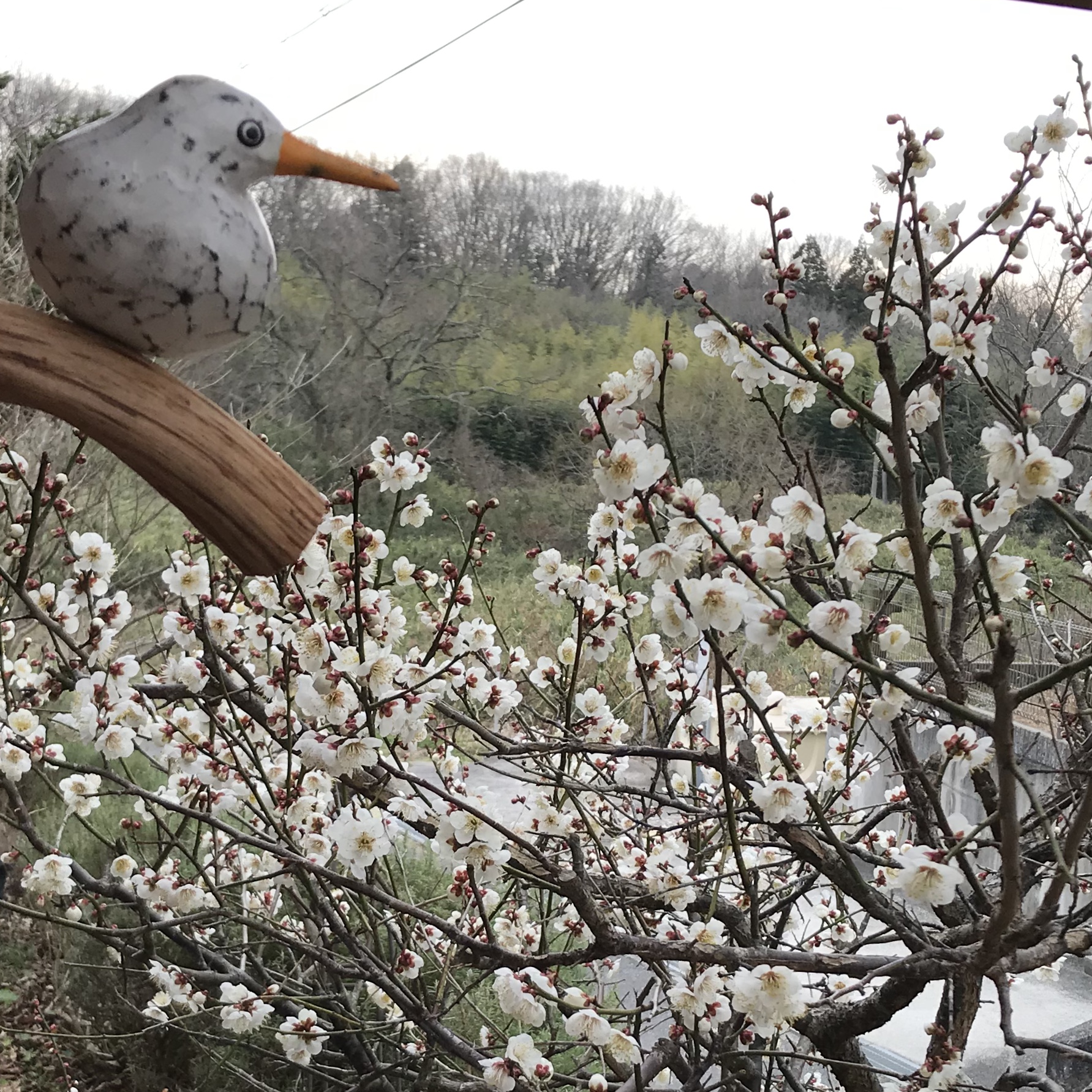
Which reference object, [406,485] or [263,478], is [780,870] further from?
[263,478]

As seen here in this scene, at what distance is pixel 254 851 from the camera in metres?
1.28

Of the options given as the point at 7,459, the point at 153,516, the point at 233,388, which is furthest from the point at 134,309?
the point at 233,388

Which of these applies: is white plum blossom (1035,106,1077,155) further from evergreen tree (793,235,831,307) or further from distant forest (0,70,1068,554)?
evergreen tree (793,235,831,307)

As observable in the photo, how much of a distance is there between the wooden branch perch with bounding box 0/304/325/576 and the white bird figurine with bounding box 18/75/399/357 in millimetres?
17

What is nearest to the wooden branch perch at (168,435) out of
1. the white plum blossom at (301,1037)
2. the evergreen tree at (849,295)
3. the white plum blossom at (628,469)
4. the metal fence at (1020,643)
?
the white plum blossom at (628,469)

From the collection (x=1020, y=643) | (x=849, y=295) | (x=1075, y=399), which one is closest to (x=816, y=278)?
(x=849, y=295)

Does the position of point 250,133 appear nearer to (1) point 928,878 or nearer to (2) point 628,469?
(2) point 628,469

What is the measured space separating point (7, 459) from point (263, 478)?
0.63 meters

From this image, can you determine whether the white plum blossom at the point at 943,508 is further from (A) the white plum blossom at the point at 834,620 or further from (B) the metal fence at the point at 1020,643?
(B) the metal fence at the point at 1020,643

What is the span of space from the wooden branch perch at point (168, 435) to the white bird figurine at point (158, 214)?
0.02m

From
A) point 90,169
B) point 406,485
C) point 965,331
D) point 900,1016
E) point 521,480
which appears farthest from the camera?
point 521,480

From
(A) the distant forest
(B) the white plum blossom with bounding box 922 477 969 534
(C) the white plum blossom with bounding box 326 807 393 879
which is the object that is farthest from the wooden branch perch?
(A) the distant forest

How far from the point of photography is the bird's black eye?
0.32 m

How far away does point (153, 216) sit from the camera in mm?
311
